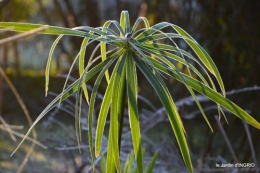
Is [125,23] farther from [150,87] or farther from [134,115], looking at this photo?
[150,87]

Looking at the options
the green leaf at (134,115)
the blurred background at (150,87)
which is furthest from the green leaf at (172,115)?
the blurred background at (150,87)

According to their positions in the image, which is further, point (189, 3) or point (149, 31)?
point (189, 3)

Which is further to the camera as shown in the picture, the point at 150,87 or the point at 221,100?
the point at 150,87

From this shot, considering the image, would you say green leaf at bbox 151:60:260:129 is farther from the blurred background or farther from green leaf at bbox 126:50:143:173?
the blurred background

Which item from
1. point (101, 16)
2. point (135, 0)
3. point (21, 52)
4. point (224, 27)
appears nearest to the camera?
point (224, 27)

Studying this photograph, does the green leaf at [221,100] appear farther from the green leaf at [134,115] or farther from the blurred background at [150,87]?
the blurred background at [150,87]

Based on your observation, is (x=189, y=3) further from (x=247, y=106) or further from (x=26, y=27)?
(x=26, y=27)

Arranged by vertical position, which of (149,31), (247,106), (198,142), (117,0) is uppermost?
(117,0)

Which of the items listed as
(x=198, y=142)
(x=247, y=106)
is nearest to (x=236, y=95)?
(x=247, y=106)

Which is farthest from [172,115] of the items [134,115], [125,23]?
[125,23]
